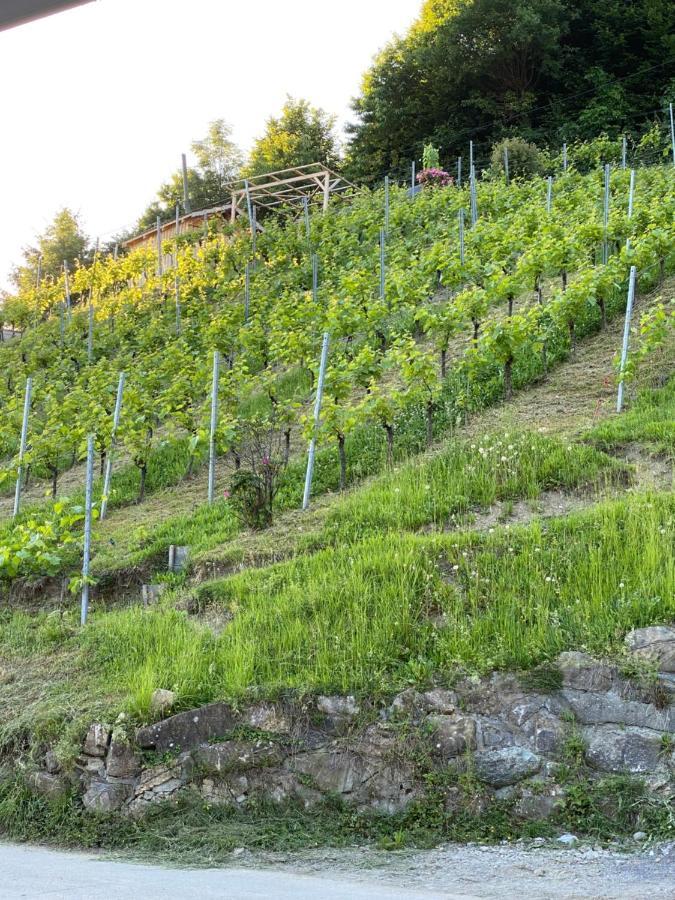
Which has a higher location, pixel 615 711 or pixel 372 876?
pixel 615 711

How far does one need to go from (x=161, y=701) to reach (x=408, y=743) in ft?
4.95

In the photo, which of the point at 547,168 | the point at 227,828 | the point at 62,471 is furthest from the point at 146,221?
the point at 227,828

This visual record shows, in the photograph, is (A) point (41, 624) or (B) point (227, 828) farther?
(A) point (41, 624)

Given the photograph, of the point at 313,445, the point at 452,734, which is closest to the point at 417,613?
the point at 452,734

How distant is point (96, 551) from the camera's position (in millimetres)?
8148

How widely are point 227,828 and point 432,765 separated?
110 centimetres

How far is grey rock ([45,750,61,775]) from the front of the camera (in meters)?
4.98

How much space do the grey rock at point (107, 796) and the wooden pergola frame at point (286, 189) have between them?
15.7 meters

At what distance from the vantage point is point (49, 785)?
16.1ft

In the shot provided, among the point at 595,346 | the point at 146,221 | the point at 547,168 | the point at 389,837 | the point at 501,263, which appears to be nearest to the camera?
the point at 389,837

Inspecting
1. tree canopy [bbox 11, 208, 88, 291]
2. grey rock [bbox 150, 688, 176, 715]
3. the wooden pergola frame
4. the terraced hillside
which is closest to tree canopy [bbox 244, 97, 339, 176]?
the wooden pergola frame

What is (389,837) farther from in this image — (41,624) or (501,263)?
(501,263)

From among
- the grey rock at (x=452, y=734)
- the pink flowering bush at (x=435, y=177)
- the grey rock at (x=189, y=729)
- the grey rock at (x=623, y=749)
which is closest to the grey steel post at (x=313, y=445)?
the grey rock at (x=189, y=729)

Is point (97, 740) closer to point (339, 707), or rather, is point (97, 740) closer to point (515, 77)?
point (339, 707)
